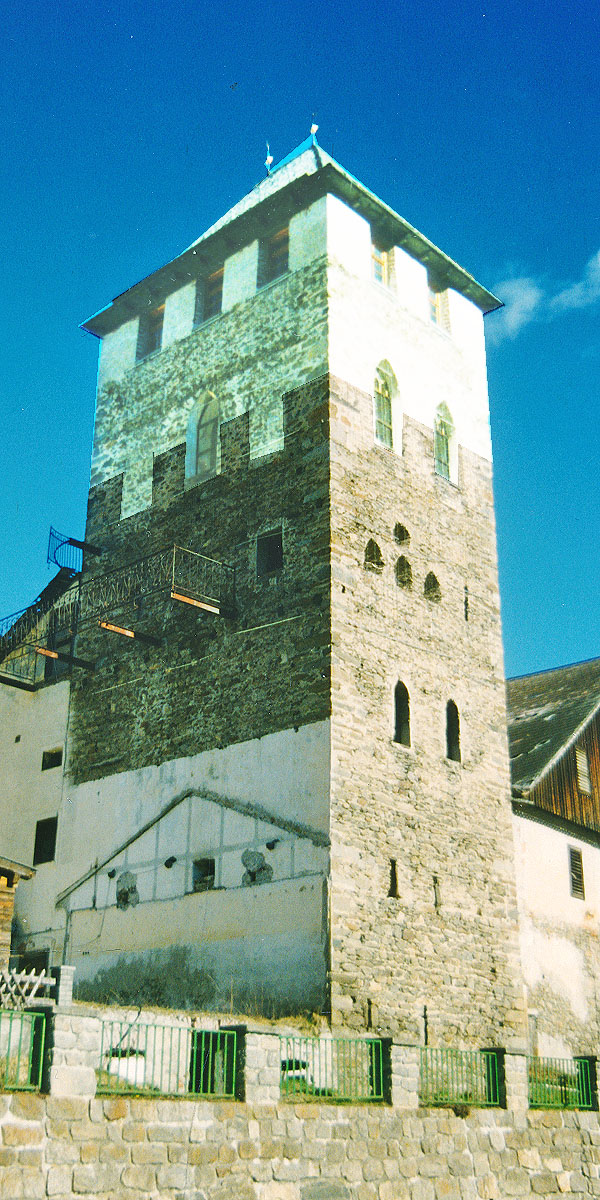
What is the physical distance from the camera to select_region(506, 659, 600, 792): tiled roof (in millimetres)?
27047

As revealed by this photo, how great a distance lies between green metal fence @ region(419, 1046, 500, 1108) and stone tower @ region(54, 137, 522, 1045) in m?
2.40

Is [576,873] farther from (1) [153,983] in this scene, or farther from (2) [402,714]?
(1) [153,983]

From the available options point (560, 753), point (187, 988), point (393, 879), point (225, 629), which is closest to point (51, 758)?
point (225, 629)

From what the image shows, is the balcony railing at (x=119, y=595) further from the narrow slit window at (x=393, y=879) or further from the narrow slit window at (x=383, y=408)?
the narrow slit window at (x=393, y=879)

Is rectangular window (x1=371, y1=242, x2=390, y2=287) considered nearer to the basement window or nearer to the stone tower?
the stone tower

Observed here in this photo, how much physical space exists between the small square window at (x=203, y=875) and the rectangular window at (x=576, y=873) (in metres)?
9.22

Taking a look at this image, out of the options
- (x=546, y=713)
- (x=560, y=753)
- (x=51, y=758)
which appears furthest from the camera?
(x=546, y=713)

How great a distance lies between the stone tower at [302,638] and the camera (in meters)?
20.2

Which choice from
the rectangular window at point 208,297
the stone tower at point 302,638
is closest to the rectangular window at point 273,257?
the stone tower at point 302,638

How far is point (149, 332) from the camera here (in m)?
28.6

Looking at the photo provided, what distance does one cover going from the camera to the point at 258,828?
67.7 feet

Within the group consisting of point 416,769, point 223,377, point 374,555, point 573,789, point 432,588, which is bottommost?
point 416,769

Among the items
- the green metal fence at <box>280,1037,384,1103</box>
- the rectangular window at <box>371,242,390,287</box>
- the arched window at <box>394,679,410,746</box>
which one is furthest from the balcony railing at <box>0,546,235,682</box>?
the green metal fence at <box>280,1037,384,1103</box>

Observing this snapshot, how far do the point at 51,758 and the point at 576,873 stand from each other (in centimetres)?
1172
